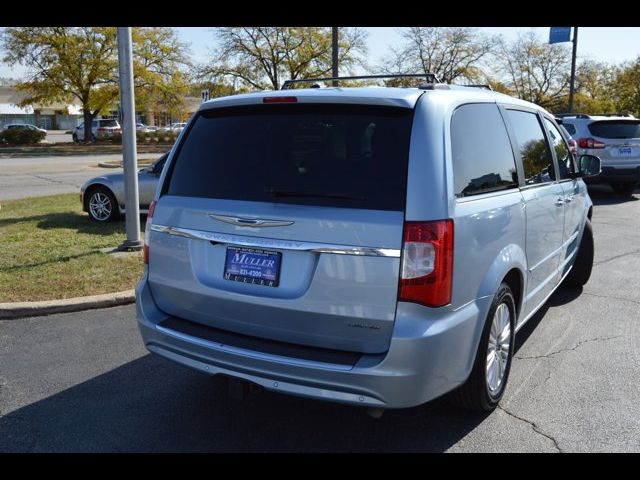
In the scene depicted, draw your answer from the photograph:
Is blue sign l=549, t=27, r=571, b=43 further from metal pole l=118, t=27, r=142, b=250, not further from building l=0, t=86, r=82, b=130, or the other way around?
building l=0, t=86, r=82, b=130

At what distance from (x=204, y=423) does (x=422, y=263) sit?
166 centimetres

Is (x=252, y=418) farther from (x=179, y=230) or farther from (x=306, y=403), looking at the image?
(x=179, y=230)

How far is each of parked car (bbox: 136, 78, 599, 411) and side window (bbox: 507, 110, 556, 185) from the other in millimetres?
449

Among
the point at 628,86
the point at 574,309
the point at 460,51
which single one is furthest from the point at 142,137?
the point at 574,309

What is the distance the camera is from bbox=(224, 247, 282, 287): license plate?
3.05 m

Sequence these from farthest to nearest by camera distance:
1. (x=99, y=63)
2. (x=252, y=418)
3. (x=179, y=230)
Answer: (x=99, y=63) → (x=252, y=418) → (x=179, y=230)

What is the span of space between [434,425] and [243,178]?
179 centimetres

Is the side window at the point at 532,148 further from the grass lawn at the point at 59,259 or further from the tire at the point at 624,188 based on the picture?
the tire at the point at 624,188

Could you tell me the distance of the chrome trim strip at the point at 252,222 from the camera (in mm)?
3020

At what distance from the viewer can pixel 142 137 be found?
47094 millimetres

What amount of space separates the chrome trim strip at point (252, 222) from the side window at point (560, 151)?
2.87 m

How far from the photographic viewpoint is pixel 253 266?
3102 mm

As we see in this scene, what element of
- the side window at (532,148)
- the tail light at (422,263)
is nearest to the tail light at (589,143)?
the side window at (532,148)

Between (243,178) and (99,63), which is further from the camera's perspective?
(99,63)
